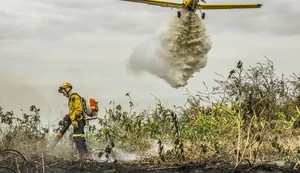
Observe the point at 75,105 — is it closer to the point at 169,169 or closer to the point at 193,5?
the point at 169,169

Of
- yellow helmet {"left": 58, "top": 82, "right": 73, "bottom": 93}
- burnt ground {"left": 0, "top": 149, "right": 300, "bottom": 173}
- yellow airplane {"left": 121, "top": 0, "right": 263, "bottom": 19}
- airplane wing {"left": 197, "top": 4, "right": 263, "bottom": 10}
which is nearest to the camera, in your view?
burnt ground {"left": 0, "top": 149, "right": 300, "bottom": 173}

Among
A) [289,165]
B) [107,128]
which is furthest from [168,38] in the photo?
[289,165]

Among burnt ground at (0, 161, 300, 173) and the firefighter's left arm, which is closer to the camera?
burnt ground at (0, 161, 300, 173)

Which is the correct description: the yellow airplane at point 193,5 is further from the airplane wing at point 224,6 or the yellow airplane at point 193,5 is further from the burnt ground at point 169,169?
the burnt ground at point 169,169

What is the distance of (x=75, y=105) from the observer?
1431cm

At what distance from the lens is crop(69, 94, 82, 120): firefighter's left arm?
46.9 ft

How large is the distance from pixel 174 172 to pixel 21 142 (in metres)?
Result: 5.11

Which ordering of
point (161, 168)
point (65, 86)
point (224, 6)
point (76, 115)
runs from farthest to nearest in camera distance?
point (224, 6), point (65, 86), point (76, 115), point (161, 168)

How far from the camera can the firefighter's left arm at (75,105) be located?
46.9ft

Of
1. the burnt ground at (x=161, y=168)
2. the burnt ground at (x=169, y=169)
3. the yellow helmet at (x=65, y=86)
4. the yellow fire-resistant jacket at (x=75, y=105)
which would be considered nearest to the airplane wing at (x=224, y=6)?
the yellow helmet at (x=65, y=86)

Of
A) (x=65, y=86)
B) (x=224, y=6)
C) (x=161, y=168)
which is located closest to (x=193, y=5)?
(x=224, y=6)

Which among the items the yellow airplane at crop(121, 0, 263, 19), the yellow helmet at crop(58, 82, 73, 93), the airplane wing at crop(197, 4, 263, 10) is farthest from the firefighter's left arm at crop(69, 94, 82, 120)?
the airplane wing at crop(197, 4, 263, 10)

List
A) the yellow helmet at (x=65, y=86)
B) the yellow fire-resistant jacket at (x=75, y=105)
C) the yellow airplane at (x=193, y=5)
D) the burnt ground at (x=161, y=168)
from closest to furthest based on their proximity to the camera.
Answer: the burnt ground at (x=161, y=168) < the yellow fire-resistant jacket at (x=75, y=105) < the yellow helmet at (x=65, y=86) < the yellow airplane at (x=193, y=5)

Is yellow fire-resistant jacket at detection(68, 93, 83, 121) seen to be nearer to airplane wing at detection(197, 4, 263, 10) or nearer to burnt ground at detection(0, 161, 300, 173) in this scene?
burnt ground at detection(0, 161, 300, 173)
